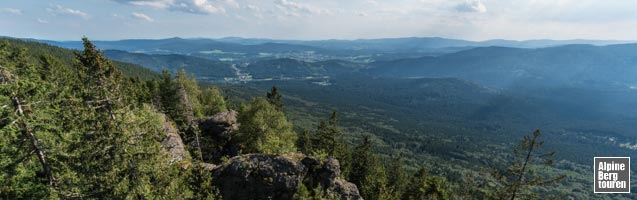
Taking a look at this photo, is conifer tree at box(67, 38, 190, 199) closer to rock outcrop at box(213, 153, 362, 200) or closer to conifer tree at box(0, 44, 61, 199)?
conifer tree at box(0, 44, 61, 199)

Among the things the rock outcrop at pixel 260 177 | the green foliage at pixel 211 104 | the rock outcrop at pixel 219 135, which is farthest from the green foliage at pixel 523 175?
the green foliage at pixel 211 104

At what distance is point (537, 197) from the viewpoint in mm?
26891

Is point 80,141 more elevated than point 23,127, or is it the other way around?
point 23,127

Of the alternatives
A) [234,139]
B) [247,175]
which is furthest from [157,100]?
[247,175]

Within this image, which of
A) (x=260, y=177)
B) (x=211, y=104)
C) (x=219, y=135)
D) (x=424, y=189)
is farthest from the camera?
(x=211, y=104)

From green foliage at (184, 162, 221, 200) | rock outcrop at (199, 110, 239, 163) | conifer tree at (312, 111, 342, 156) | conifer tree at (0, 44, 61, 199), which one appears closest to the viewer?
conifer tree at (0, 44, 61, 199)

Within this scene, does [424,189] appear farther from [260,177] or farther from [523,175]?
[523,175]

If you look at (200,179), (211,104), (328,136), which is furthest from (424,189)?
(211,104)

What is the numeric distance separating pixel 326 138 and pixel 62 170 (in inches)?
2120

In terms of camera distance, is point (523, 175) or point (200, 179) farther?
point (200, 179)

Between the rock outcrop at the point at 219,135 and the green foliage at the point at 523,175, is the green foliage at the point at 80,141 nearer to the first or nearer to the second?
the green foliage at the point at 523,175

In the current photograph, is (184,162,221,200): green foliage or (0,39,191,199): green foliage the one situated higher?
(0,39,191,199): green foliage

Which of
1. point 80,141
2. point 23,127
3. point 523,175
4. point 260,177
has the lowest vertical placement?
point 260,177

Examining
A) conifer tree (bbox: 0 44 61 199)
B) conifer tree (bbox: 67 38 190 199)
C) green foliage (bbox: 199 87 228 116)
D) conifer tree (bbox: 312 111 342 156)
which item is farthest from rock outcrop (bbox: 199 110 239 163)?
conifer tree (bbox: 67 38 190 199)
